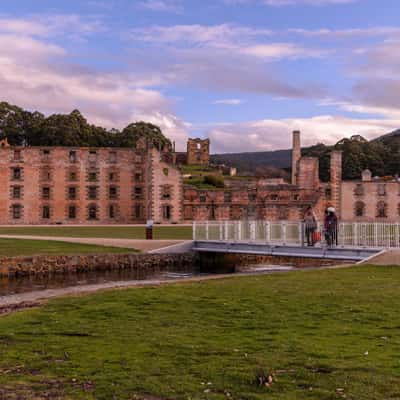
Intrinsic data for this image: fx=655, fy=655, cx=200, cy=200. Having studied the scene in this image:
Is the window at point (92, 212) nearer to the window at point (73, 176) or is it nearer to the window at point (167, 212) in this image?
the window at point (73, 176)

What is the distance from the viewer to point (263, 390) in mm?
7840

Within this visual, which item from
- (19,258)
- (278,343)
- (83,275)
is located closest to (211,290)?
(278,343)

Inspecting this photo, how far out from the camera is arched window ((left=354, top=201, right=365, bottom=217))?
82125 mm

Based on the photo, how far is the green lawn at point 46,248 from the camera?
104ft

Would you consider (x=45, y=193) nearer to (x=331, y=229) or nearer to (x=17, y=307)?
(x=331, y=229)

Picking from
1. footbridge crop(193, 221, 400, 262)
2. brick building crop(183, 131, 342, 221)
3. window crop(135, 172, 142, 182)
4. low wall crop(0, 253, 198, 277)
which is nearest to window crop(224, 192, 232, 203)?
brick building crop(183, 131, 342, 221)

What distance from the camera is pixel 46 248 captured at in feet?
111

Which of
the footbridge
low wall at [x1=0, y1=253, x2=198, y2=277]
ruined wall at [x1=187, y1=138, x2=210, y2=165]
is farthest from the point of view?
ruined wall at [x1=187, y1=138, x2=210, y2=165]

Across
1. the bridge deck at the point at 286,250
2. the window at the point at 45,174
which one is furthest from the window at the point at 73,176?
the bridge deck at the point at 286,250

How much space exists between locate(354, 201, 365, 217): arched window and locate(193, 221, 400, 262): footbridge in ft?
161

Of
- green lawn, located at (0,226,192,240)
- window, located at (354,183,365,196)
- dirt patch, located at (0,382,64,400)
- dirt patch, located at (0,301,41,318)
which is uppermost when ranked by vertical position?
window, located at (354,183,365,196)

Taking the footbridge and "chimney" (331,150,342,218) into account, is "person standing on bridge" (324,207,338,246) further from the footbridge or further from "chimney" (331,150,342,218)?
"chimney" (331,150,342,218)

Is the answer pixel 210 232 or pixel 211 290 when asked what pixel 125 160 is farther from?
pixel 211 290

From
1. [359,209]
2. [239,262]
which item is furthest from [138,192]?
[239,262]
